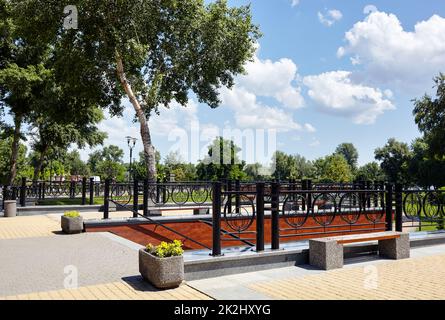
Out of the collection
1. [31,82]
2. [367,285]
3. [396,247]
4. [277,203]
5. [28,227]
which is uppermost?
[31,82]

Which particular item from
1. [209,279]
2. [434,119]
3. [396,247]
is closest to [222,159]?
[434,119]

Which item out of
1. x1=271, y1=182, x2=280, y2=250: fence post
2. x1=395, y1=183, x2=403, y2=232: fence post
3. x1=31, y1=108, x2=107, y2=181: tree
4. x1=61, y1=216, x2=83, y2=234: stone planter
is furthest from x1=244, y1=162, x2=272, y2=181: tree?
x1=271, y1=182, x2=280, y2=250: fence post

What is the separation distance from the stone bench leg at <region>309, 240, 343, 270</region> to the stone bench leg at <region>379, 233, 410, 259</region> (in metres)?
1.64

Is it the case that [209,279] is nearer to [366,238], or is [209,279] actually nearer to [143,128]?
[366,238]

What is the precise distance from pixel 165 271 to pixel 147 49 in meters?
19.3

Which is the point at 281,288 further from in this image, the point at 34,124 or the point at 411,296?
the point at 34,124

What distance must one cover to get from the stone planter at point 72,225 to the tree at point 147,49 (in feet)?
34.0

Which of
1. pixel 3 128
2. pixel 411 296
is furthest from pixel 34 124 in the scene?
pixel 411 296

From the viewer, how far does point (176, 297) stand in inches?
215

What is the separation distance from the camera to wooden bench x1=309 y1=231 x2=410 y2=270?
285 inches

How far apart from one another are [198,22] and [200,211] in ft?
44.3

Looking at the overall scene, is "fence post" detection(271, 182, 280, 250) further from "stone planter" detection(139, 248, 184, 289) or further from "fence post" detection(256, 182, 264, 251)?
"stone planter" detection(139, 248, 184, 289)

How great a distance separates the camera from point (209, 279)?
256 inches

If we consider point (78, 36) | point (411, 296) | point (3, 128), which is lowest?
point (411, 296)
